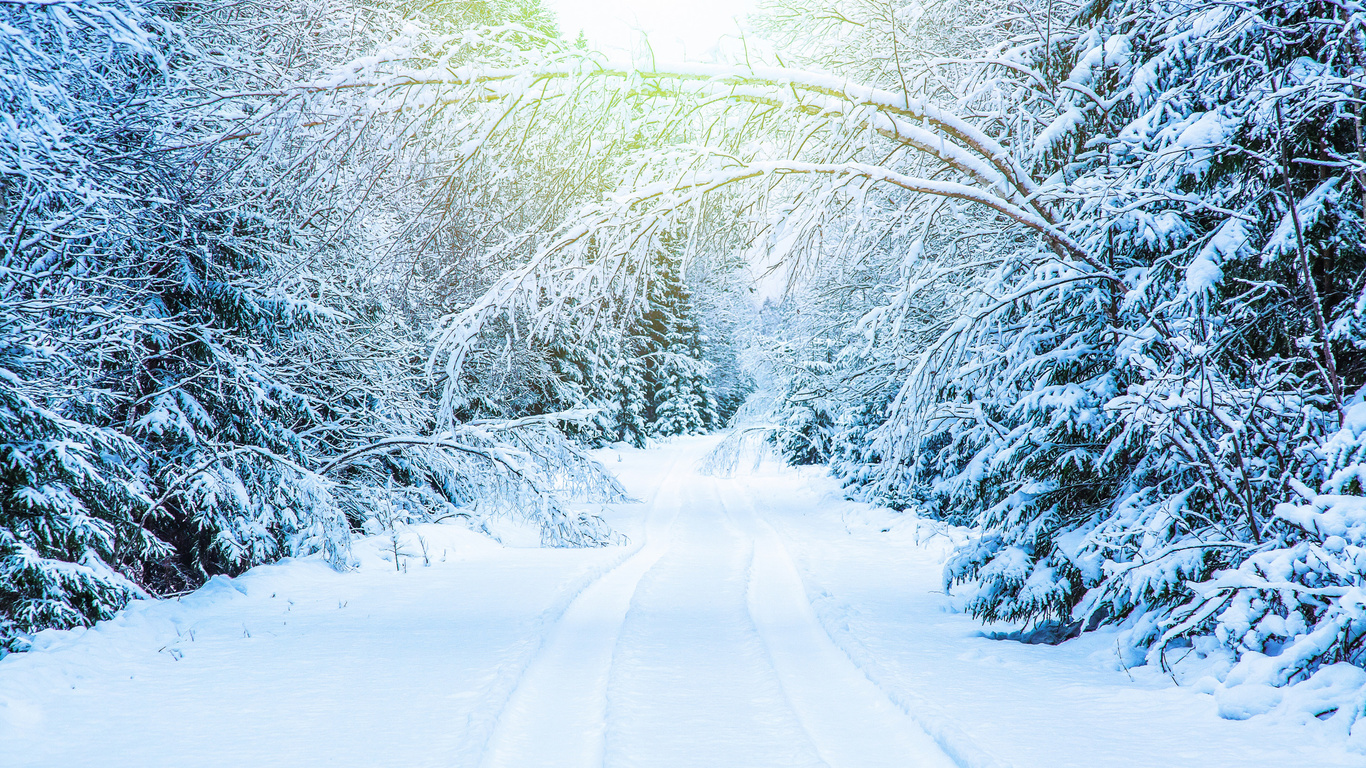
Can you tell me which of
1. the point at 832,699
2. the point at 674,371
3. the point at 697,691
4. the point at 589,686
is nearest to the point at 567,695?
the point at 589,686

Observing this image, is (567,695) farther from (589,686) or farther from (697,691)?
(697,691)

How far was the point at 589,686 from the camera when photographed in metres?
5.28

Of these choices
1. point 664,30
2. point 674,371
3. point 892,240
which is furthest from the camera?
point 674,371

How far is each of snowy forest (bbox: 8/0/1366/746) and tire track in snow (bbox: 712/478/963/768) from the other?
Answer: 4.98 ft

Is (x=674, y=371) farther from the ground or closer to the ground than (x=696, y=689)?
farther from the ground

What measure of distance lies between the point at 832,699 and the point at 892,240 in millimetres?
4648

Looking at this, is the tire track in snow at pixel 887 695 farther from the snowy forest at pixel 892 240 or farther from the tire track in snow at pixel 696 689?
the snowy forest at pixel 892 240

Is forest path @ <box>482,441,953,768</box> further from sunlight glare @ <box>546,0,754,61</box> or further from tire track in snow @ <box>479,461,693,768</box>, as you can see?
sunlight glare @ <box>546,0,754,61</box>

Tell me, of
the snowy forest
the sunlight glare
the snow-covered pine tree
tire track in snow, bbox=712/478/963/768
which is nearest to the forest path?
tire track in snow, bbox=712/478/963/768

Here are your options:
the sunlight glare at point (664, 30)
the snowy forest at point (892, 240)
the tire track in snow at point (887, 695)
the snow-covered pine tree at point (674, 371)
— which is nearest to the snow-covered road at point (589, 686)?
the tire track in snow at point (887, 695)

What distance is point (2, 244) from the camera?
5.66 m

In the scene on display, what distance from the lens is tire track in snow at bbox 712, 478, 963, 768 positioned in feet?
13.3

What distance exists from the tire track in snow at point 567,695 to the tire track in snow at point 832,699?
131 cm

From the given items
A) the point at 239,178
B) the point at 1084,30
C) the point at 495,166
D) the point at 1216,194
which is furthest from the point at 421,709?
the point at 1084,30
